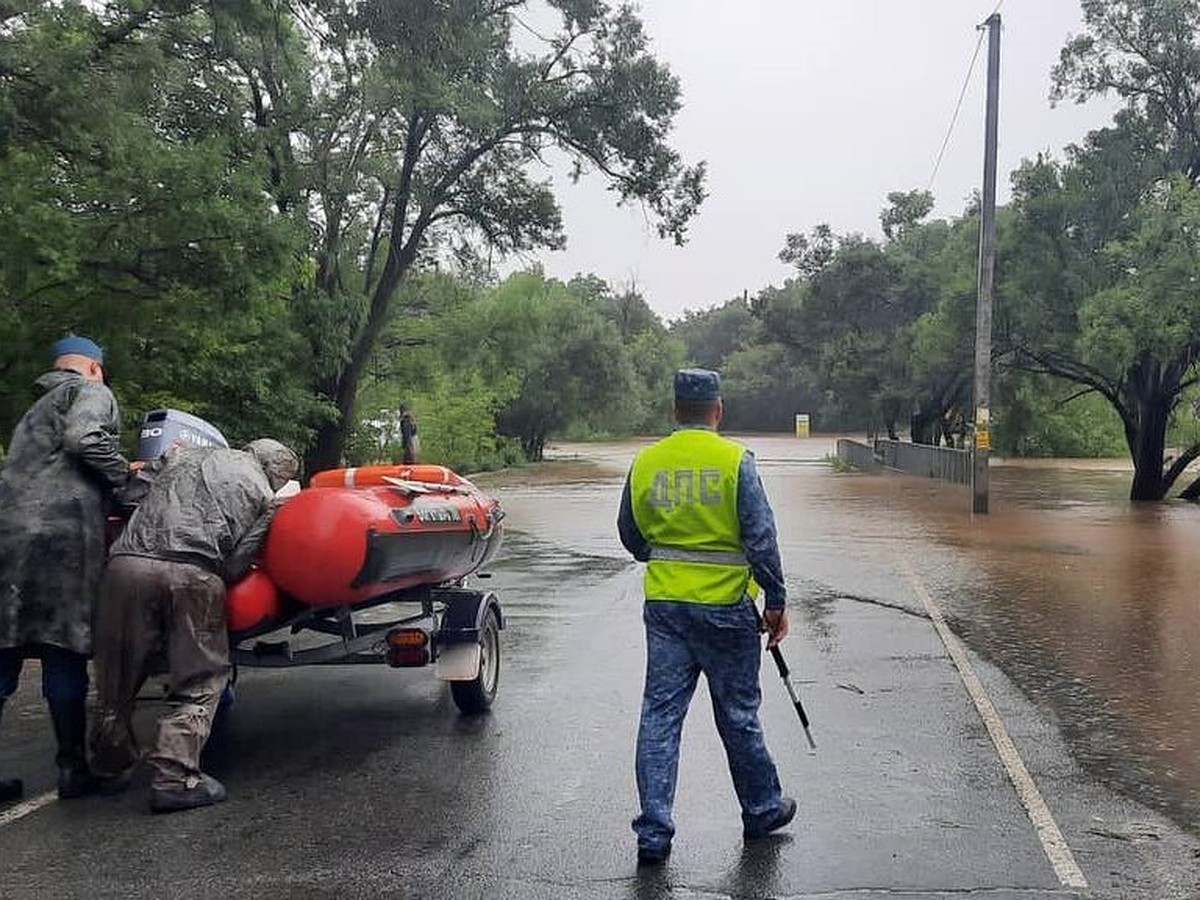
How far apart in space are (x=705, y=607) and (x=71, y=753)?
2.92 metres

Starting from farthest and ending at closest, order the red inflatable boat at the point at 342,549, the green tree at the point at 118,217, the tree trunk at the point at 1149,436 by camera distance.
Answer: the tree trunk at the point at 1149,436 → the green tree at the point at 118,217 → the red inflatable boat at the point at 342,549

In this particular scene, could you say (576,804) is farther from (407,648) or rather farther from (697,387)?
(697,387)

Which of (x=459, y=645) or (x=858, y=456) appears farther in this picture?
(x=858, y=456)

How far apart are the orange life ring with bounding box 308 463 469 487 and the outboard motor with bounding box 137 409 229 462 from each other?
730 millimetres

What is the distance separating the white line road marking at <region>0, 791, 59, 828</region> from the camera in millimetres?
5285

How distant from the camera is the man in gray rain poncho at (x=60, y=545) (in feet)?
17.9

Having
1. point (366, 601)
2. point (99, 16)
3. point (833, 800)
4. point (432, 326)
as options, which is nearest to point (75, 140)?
point (99, 16)

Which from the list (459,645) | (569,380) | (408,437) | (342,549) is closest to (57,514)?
(342,549)

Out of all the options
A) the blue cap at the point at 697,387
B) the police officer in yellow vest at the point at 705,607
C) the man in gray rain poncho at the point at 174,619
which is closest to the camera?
the police officer in yellow vest at the point at 705,607

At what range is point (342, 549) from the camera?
18.9 feet

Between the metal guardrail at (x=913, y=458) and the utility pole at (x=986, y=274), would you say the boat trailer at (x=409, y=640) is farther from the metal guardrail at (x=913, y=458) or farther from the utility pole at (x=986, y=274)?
the metal guardrail at (x=913, y=458)

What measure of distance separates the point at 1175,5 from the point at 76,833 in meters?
25.6

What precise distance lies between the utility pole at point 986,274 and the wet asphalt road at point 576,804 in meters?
14.1

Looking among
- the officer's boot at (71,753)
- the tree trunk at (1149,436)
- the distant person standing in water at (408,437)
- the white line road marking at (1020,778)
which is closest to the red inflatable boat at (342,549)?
the officer's boot at (71,753)
